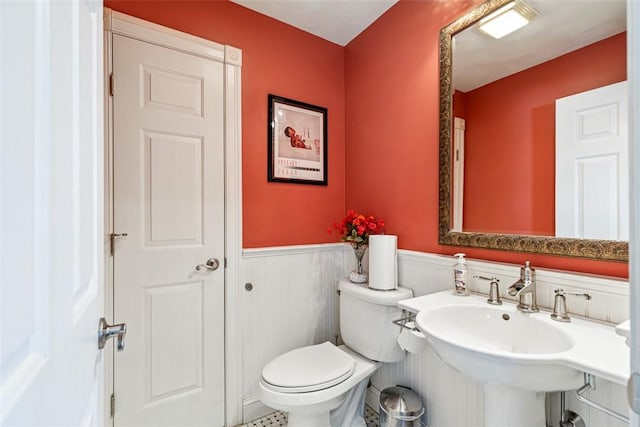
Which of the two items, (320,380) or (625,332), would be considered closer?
(625,332)

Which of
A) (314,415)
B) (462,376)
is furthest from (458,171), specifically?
(314,415)

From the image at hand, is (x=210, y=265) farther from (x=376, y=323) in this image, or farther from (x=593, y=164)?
(x=593, y=164)

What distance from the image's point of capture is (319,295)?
198 cm

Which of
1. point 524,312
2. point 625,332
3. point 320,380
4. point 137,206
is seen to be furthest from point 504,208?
point 137,206

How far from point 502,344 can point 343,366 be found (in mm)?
715

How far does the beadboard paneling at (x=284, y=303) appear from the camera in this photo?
1.72 m

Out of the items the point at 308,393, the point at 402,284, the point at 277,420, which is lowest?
the point at 277,420

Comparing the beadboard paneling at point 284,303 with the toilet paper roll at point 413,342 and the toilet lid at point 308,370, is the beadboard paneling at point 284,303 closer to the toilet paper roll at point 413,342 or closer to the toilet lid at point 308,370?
the toilet lid at point 308,370

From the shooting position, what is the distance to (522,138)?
120 centimetres

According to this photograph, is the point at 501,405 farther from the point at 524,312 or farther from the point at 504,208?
the point at 504,208

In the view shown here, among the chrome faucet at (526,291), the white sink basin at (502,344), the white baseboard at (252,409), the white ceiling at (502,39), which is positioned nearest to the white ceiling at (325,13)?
the white ceiling at (502,39)
